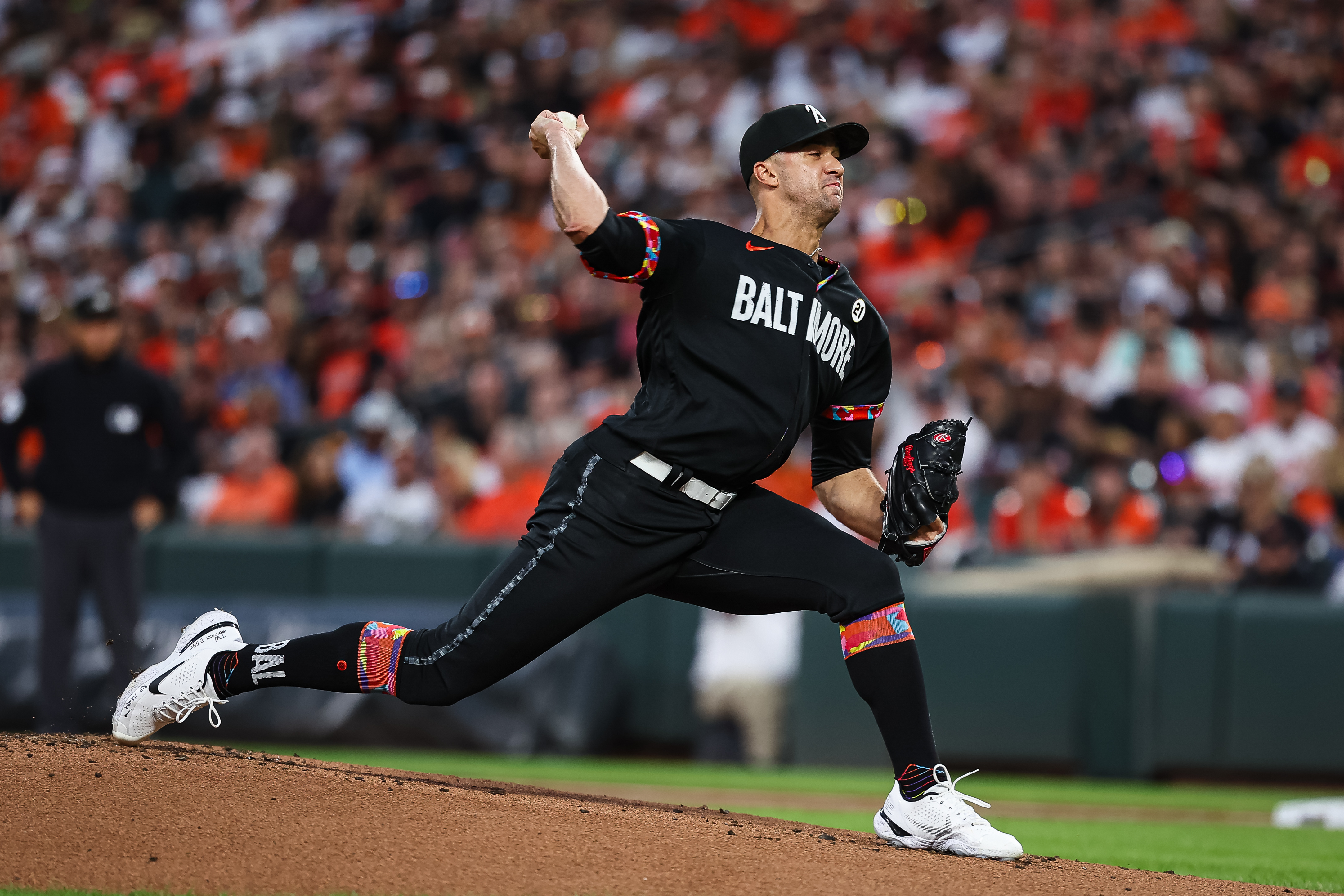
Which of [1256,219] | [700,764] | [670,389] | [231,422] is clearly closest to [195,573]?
[231,422]

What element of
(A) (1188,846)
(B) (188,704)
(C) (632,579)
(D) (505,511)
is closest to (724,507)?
(C) (632,579)

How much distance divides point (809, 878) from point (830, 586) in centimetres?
88

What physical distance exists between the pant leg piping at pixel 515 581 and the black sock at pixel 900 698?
2.99 feet

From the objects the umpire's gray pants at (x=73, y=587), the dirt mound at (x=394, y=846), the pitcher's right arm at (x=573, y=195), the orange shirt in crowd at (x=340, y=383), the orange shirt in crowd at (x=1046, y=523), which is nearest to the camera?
the dirt mound at (x=394, y=846)

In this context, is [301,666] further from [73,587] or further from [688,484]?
[73,587]

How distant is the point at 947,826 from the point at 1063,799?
4.31 m

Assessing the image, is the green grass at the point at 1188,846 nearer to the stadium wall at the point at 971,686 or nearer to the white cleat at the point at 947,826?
the white cleat at the point at 947,826

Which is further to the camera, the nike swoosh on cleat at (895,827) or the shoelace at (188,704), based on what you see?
the shoelace at (188,704)

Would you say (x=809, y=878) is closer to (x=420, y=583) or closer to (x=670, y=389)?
(x=670, y=389)

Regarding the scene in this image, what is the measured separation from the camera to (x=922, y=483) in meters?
4.45

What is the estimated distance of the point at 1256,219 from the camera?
1177 centimetres

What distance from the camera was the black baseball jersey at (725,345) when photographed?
14.1 ft

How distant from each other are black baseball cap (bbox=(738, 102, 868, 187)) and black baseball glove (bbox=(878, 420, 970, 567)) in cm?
91

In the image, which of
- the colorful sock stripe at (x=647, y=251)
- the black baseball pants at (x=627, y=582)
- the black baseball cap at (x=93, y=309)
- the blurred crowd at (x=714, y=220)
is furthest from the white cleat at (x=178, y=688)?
the blurred crowd at (x=714, y=220)
